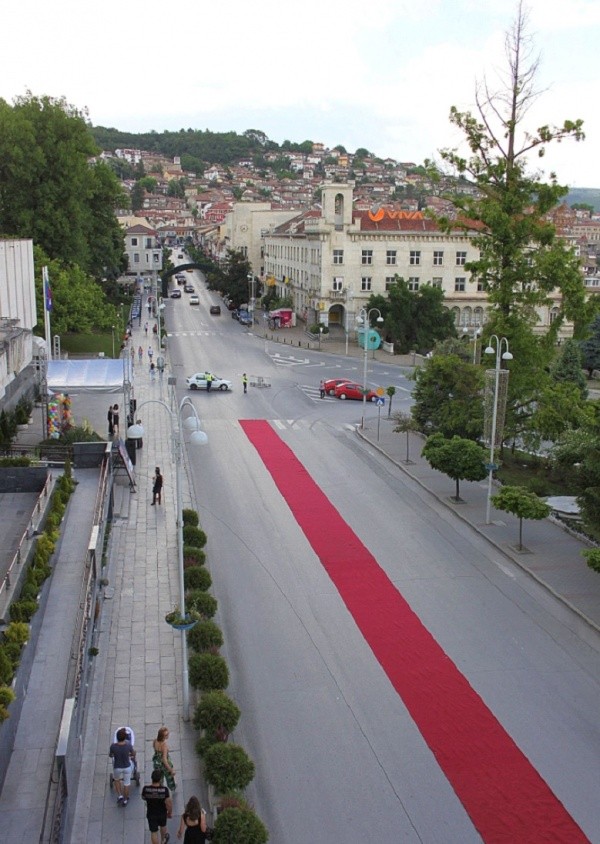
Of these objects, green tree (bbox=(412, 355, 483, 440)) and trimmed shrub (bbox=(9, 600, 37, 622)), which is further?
green tree (bbox=(412, 355, 483, 440))

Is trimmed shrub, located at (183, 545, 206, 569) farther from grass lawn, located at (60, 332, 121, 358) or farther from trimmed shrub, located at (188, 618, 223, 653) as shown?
grass lawn, located at (60, 332, 121, 358)

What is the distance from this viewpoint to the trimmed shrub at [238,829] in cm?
972

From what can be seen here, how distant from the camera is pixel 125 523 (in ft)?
73.4

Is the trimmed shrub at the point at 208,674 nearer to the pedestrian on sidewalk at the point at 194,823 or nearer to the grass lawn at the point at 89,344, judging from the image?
the pedestrian on sidewalk at the point at 194,823

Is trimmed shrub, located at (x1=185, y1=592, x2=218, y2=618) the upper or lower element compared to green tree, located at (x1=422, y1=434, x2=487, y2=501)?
lower

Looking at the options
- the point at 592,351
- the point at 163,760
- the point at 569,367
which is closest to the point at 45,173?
the point at 569,367

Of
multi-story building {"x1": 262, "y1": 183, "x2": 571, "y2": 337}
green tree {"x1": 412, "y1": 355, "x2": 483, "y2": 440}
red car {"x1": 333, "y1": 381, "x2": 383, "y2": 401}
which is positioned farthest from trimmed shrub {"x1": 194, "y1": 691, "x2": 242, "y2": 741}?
multi-story building {"x1": 262, "y1": 183, "x2": 571, "y2": 337}

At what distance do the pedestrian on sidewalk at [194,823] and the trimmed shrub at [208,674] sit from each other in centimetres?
363

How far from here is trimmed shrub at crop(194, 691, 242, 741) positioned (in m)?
12.0

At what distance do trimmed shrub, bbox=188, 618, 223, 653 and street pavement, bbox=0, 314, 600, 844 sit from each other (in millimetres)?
541

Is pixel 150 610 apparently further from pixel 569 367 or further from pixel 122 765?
pixel 569 367

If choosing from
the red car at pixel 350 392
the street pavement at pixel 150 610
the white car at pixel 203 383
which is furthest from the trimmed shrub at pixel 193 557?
the white car at pixel 203 383

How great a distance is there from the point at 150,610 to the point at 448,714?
644cm

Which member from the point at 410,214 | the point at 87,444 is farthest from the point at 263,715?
the point at 410,214
